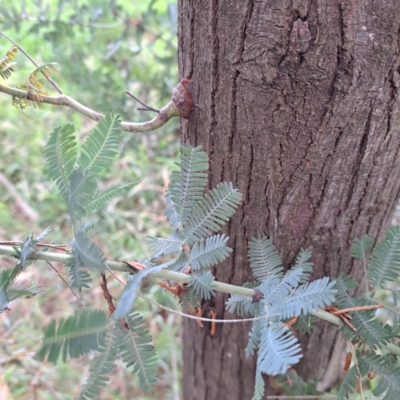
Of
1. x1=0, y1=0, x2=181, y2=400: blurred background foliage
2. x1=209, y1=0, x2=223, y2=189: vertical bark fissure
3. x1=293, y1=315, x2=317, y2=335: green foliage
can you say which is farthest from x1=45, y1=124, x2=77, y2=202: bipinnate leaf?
x1=0, y1=0, x2=181, y2=400: blurred background foliage

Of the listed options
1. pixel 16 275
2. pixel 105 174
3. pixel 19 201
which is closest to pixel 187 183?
pixel 16 275

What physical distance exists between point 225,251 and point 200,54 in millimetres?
324

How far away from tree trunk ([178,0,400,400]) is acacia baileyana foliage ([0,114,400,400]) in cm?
7

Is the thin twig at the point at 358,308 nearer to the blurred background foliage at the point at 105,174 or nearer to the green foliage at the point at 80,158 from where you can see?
the green foliage at the point at 80,158

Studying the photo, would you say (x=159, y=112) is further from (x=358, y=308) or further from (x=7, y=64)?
(x=358, y=308)

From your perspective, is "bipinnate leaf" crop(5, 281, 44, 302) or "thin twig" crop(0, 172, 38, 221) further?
"thin twig" crop(0, 172, 38, 221)

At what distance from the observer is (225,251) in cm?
53

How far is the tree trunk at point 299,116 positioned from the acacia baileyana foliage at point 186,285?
0.07 m

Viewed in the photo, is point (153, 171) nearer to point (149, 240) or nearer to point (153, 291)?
point (153, 291)

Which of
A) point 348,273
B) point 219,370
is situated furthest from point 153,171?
point 348,273

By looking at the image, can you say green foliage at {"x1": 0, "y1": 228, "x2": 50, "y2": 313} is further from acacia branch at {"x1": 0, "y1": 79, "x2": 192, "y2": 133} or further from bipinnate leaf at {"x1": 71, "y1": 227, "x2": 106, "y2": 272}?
acacia branch at {"x1": 0, "y1": 79, "x2": 192, "y2": 133}

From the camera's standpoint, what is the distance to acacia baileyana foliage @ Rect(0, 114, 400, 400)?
0.43 m

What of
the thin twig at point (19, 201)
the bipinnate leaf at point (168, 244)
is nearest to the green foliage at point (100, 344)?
the bipinnate leaf at point (168, 244)

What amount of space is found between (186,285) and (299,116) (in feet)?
1.05
